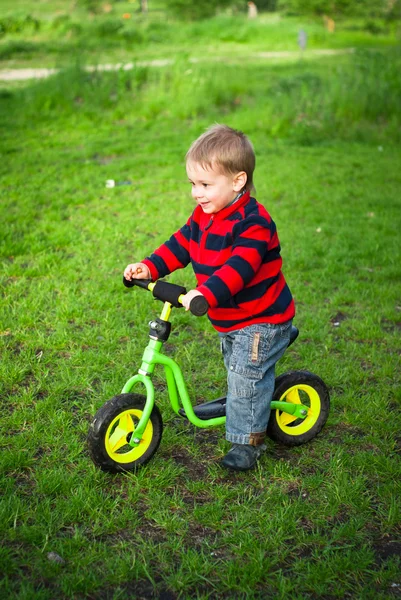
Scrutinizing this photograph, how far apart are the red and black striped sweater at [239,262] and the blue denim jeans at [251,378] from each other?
59mm

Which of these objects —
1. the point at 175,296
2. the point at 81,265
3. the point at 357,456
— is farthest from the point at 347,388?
the point at 81,265

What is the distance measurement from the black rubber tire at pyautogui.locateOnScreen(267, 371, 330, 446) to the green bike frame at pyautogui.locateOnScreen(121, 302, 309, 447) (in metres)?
0.07

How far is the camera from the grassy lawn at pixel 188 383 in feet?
7.79

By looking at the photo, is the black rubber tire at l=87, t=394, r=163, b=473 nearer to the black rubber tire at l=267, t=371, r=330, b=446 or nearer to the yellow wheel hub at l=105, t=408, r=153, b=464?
the yellow wheel hub at l=105, t=408, r=153, b=464

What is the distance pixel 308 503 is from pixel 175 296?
1018 mm

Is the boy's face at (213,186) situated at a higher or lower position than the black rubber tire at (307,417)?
higher

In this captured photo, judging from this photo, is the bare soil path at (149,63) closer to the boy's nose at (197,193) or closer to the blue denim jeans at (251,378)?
the boy's nose at (197,193)

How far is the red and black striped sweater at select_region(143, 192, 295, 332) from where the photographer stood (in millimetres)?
2627

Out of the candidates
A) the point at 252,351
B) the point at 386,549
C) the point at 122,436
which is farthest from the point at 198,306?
the point at 386,549

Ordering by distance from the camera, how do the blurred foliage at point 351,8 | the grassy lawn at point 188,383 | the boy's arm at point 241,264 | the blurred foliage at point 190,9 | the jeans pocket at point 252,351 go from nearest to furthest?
the grassy lawn at point 188,383 → the boy's arm at point 241,264 → the jeans pocket at point 252,351 → the blurred foliage at point 190,9 → the blurred foliage at point 351,8

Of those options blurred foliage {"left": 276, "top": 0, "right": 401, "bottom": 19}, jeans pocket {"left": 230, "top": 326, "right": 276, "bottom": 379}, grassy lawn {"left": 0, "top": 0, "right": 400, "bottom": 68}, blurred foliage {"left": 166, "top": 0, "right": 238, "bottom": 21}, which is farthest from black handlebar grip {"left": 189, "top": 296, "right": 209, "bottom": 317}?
blurred foliage {"left": 276, "top": 0, "right": 401, "bottom": 19}

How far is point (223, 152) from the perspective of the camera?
2672 mm

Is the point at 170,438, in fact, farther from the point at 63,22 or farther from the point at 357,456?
the point at 63,22

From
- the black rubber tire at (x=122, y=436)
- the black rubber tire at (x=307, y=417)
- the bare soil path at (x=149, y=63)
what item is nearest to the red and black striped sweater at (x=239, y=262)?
the black rubber tire at (x=307, y=417)
